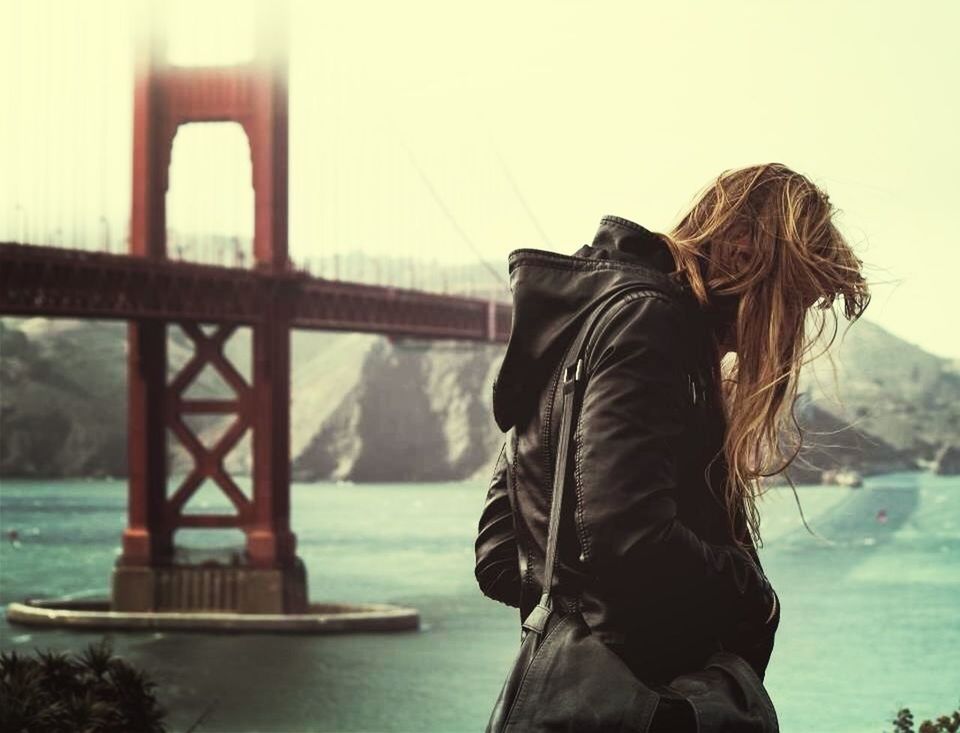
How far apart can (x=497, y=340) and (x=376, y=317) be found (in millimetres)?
2316

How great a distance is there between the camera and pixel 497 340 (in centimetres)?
3048

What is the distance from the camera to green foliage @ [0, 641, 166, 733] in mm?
7117

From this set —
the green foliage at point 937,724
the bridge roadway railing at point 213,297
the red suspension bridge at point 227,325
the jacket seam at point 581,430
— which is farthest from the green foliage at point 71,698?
the red suspension bridge at point 227,325

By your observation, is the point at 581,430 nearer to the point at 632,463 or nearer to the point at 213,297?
the point at 632,463

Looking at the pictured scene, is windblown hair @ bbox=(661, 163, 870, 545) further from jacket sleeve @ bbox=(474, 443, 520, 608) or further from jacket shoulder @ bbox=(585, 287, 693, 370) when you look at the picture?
jacket sleeve @ bbox=(474, 443, 520, 608)

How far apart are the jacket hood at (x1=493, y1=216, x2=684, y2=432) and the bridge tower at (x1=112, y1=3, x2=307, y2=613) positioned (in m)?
25.9

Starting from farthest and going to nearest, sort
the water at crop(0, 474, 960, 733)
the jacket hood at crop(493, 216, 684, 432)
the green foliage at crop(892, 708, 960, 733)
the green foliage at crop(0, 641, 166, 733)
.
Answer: the water at crop(0, 474, 960, 733)
the green foliage at crop(0, 641, 166, 733)
the green foliage at crop(892, 708, 960, 733)
the jacket hood at crop(493, 216, 684, 432)

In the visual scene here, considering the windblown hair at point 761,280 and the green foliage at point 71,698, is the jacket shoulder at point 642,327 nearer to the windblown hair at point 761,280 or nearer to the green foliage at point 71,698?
the windblown hair at point 761,280

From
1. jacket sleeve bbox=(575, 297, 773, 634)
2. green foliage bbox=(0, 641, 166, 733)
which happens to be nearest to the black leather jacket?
jacket sleeve bbox=(575, 297, 773, 634)

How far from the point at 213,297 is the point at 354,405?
229 ft

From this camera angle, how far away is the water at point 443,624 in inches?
1220

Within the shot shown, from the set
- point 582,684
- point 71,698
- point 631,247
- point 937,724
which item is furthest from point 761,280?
point 71,698

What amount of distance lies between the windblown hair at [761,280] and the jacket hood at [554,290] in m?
0.04

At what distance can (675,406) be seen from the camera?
167 cm
